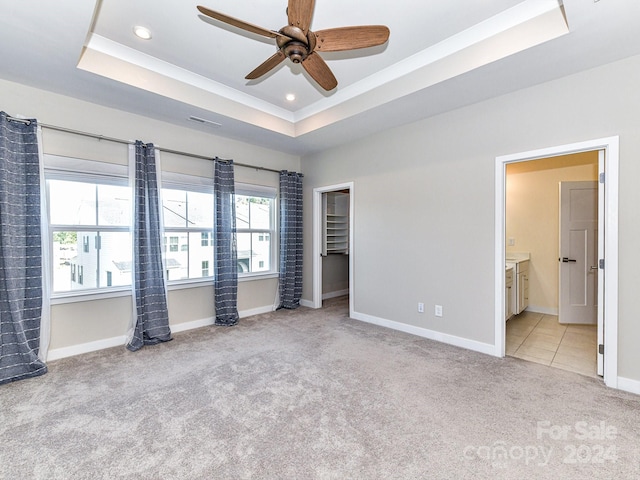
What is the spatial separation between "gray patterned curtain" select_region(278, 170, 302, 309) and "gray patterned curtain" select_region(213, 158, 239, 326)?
949mm

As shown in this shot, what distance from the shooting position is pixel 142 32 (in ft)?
8.30

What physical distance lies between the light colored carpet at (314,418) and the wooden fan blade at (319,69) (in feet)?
8.27

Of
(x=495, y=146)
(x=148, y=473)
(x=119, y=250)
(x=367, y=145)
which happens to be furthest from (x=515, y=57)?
(x=119, y=250)

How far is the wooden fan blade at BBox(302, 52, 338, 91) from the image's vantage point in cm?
215

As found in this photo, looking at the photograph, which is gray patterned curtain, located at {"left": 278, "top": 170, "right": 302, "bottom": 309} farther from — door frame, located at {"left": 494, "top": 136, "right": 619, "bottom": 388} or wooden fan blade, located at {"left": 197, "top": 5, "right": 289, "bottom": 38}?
door frame, located at {"left": 494, "top": 136, "right": 619, "bottom": 388}

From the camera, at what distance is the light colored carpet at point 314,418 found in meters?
1.63

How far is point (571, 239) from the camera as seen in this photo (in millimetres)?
4141

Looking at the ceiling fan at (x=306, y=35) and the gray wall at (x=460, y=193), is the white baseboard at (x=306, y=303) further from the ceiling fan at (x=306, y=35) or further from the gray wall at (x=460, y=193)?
the ceiling fan at (x=306, y=35)

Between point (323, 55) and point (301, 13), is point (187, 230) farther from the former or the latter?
point (301, 13)

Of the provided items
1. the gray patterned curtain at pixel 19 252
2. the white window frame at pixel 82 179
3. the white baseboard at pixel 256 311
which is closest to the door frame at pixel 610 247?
the white baseboard at pixel 256 311

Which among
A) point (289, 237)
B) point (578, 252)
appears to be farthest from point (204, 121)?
point (578, 252)

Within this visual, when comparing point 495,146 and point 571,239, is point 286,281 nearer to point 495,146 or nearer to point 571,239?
point 495,146

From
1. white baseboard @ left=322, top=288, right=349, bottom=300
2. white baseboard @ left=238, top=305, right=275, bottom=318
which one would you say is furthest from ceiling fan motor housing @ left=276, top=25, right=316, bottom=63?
white baseboard @ left=322, top=288, right=349, bottom=300

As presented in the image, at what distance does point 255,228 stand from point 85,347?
2.59m
